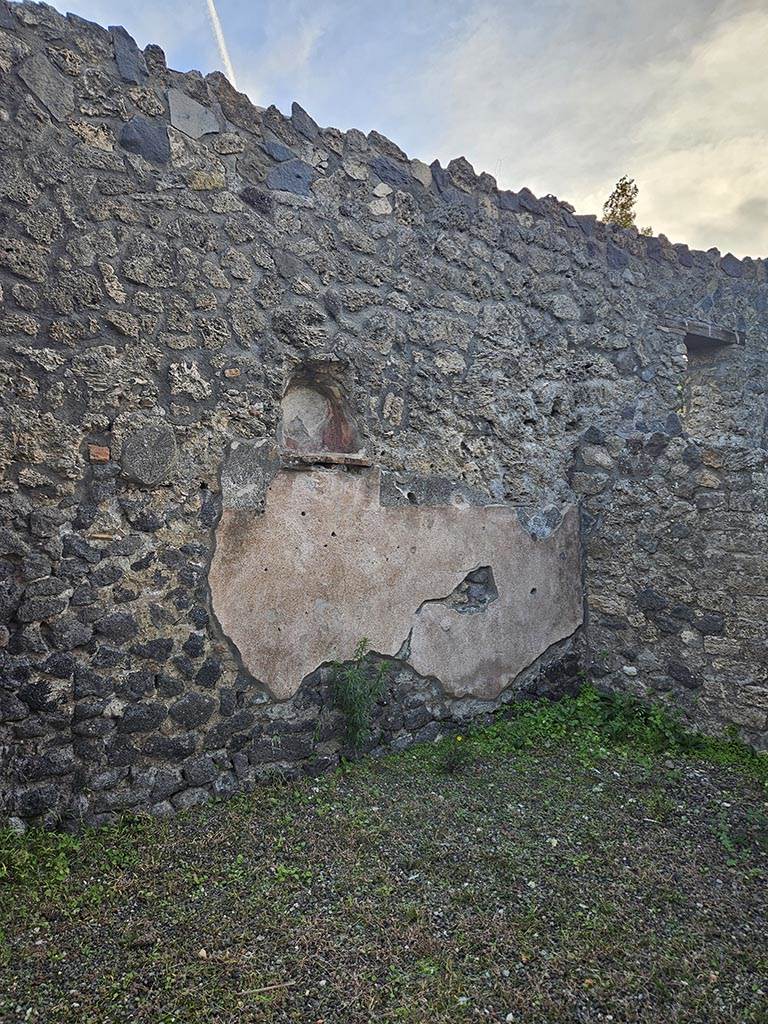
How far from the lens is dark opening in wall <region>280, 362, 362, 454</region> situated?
11.4ft

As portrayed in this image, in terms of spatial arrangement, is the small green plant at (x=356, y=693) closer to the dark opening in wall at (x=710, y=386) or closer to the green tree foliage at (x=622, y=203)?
the dark opening in wall at (x=710, y=386)

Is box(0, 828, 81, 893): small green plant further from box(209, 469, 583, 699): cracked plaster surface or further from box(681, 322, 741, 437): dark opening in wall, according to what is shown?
box(681, 322, 741, 437): dark opening in wall

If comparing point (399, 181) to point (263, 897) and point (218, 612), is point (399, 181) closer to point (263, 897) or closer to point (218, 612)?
point (218, 612)

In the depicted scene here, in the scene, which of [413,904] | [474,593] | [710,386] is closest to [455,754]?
[474,593]

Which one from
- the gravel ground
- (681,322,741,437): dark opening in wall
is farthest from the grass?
(681,322,741,437): dark opening in wall

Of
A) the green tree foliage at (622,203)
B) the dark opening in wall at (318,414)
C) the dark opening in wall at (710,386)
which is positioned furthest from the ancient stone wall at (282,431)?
the green tree foliage at (622,203)

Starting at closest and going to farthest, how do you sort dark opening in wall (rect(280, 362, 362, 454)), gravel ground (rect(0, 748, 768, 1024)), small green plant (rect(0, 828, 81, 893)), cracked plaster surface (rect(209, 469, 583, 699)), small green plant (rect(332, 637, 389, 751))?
gravel ground (rect(0, 748, 768, 1024)) < small green plant (rect(0, 828, 81, 893)) < cracked plaster surface (rect(209, 469, 583, 699)) < small green plant (rect(332, 637, 389, 751)) < dark opening in wall (rect(280, 362, 362, 454))

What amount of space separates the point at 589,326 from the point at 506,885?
11.6 ft

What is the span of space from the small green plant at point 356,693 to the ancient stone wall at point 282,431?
9 centimetres

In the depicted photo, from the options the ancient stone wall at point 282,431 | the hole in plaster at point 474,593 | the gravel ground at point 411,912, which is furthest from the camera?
the hole in plaster at point 474,593

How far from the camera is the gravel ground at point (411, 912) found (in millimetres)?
1845

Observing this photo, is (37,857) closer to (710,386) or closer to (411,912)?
(411,912)

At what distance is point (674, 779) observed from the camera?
3.27 meters

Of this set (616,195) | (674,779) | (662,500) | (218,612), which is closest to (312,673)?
(218,612)
